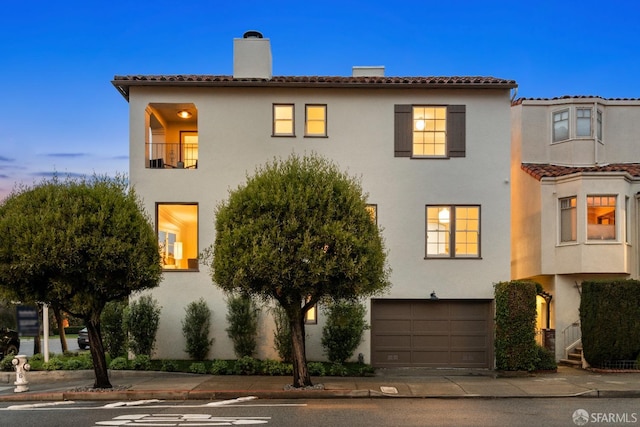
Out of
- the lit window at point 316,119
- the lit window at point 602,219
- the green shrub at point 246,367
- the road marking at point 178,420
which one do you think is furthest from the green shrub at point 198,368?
the lit window at point 602,219

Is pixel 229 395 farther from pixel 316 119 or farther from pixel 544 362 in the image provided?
pixel 544 362

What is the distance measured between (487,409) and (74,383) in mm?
10615

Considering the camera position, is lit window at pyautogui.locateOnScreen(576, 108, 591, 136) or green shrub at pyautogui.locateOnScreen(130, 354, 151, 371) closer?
green shrub at pyautogui.locateOnScreen(130, 354, 151, 371)

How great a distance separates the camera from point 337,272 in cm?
1311

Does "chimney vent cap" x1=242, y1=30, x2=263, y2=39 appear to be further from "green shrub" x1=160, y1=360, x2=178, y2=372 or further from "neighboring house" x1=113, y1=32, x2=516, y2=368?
"green shrub" x1=160, y1=360, x2=178, y2=372

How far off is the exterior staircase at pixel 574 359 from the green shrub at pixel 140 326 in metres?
12.9

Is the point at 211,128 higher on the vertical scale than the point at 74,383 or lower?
higher

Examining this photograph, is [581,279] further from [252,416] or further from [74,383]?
[74,383]

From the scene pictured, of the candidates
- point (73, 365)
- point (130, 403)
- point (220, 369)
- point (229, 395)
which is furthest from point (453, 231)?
point (73, 365)

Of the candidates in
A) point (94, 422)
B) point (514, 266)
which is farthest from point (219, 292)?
point (514, 266)

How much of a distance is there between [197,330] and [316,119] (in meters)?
7.37

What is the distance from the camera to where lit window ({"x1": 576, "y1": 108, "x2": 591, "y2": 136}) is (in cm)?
2200

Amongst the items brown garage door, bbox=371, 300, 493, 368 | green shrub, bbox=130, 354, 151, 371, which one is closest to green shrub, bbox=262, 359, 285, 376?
brown garage door, bbox=371, 300, 493, 368

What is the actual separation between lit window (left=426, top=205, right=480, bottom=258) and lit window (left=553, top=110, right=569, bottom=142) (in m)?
6.12
